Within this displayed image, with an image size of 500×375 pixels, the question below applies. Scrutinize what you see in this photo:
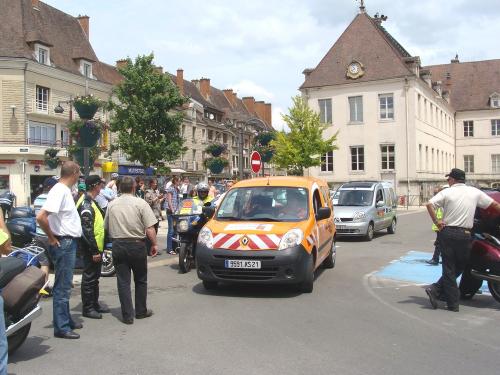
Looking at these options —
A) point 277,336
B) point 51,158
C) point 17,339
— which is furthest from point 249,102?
point 17,339

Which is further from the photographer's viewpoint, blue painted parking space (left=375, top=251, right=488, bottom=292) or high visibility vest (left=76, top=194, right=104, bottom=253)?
blue painted parking space (left=375, top=251, right=488, bottom=292)

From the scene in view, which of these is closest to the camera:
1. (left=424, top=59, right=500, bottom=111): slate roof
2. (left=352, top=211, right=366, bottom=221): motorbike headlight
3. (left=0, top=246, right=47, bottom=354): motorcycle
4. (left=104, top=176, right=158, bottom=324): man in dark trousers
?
(left=0, top=246, right=47, bottom=354): motorcycle

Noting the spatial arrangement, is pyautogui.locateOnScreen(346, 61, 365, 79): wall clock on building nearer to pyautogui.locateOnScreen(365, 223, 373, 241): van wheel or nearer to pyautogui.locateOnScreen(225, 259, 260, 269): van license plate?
pyautogui.locateOnScreen(365, 223, 373, 241): van wheel

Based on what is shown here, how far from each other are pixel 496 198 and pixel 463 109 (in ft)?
204

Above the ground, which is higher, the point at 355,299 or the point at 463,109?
the point at 463,109

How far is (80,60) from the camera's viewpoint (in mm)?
44625

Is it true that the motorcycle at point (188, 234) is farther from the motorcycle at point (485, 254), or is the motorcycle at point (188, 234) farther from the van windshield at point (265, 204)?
the motorcycle at point (485, 254)

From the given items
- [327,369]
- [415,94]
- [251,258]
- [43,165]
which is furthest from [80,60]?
[327,369]

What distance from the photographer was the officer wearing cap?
711 cm

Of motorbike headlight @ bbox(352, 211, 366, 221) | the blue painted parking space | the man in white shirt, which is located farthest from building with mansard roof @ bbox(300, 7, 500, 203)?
the man in white shirt

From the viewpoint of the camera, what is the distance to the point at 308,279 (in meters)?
8.21

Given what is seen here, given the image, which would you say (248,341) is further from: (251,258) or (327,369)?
(251,258)

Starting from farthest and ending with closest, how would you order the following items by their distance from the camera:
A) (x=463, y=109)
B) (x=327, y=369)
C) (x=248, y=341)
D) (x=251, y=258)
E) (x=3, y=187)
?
(x=463, y=109) → (x=3, y=187) → (x=251, y=258) → (x=248, y=341) → (x=327, y=369)

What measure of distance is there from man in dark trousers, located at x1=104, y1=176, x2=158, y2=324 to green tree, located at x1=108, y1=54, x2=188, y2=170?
24545 mm
